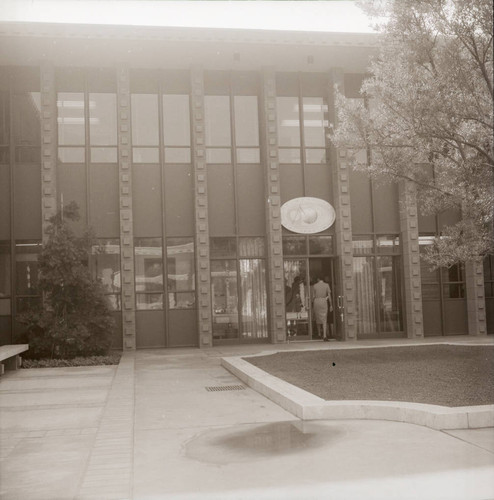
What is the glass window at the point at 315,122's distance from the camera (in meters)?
19.0

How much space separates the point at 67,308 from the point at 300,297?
22.3ft

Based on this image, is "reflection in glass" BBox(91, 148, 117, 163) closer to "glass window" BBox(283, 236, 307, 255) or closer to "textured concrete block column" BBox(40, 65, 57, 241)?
"textured concrete block column" BBox(40, 65, 57, 241)

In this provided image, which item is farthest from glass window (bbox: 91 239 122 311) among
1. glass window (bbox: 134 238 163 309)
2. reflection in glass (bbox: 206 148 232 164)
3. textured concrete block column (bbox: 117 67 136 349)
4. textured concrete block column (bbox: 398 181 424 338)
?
textured concrete block column (bbox: 398 181 424 338)

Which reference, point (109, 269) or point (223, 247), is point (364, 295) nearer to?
point (223, 247)

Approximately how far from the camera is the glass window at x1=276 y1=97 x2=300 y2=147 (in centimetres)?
1881

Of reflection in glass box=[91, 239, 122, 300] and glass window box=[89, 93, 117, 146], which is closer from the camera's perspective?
reflection in glass box=[91, 239, 122, 300]

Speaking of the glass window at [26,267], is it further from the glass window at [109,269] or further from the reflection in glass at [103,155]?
the reflection in glass at [103,155]

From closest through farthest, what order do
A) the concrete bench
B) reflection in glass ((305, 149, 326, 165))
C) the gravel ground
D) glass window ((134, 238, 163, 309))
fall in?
the gravel ground, the concrete bench, glass window ((134, 238, 163, 309)), reflection in glass ((305, 149, 326, 165))

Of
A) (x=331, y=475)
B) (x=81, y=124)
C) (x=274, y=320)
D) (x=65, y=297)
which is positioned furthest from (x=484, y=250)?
(x=81, y=124)

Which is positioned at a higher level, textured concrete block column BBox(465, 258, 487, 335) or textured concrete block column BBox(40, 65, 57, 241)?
textured concrete block column BBox(40, 65, 57, 241)

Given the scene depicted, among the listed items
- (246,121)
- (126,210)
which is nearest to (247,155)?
(246,121)

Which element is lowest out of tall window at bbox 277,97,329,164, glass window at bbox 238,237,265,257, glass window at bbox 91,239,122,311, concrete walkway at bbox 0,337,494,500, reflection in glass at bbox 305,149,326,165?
concrete walkway at bbox 0,337,494,500

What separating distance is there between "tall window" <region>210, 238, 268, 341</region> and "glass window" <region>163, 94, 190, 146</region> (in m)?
3.12

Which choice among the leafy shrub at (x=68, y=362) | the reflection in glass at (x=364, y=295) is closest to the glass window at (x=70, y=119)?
the leafy shrub at (x=68, y=362)
